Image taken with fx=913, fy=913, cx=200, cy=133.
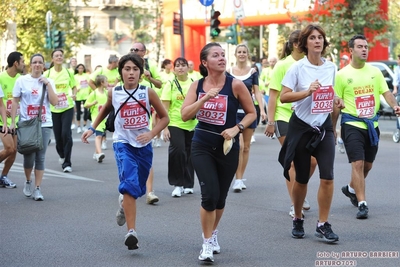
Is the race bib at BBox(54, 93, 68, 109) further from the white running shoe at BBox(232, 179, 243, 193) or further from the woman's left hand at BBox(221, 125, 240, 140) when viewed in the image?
the woman's left hand at BBox(221, 125, 240, 140)

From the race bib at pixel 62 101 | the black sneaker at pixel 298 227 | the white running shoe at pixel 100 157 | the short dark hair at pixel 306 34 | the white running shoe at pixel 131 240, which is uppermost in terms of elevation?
the short dark hair at pixel 306 34

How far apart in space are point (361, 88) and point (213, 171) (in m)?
2.77

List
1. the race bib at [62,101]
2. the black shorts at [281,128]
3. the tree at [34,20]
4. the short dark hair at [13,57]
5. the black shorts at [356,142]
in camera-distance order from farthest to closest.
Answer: the tree at [34,20] < the race bib at [62,101] < the short dark hair at [13,57] < the black shorts at [281,128] < the black shorts at [356,142]

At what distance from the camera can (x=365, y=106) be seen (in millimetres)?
9523

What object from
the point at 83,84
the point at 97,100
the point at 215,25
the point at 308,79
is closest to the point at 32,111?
the point at 308,79

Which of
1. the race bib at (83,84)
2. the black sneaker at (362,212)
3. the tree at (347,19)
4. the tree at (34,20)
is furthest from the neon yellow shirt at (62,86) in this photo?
the tree at (34,20)

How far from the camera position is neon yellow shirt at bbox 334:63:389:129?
374 inches

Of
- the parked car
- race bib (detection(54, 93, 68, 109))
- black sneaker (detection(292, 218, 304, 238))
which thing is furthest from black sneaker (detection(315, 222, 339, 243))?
the parked car

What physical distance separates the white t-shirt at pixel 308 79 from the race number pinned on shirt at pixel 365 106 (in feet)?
4.84

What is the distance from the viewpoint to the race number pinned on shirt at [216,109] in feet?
24.1

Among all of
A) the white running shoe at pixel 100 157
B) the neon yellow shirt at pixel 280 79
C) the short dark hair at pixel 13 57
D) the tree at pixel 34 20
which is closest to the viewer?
the neon yellow shirt at pixel 280 79

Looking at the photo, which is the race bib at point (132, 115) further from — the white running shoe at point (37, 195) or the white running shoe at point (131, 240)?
Answer: the white running shoe at point (37, 195)

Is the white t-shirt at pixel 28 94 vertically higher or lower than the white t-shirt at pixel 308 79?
lower

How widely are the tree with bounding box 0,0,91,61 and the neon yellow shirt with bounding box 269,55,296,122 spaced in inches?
1305
